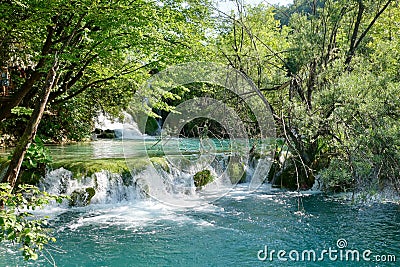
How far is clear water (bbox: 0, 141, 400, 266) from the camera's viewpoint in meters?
5.50

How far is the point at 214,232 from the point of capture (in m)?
6.75

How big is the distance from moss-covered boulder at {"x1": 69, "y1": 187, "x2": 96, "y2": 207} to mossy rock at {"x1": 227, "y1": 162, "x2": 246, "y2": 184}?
471 cm

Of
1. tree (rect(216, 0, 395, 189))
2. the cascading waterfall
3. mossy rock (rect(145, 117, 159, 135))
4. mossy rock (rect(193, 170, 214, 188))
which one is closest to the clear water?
the cascading waterfall

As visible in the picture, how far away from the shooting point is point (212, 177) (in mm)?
11336

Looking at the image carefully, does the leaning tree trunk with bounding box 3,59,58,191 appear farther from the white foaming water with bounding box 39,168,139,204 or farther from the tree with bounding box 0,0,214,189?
the white foaming water with bounding box 39,168,139,204

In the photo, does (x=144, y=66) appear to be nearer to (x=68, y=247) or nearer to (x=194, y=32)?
(x=194, y=32)

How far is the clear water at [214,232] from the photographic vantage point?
18.0 feet

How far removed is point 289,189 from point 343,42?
14.0ft

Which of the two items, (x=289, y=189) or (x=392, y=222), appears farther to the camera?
(x=289, y=189)

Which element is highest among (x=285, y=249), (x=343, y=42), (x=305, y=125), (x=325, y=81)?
(x=343, y=42)

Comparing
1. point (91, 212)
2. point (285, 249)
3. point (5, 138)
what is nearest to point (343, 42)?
point (285, 249)

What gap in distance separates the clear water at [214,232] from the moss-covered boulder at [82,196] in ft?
0.81

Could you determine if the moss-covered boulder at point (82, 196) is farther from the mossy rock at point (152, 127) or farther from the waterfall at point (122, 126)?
the mossy rock at point (152, 127)

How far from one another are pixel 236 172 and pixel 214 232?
5515 millimetres
